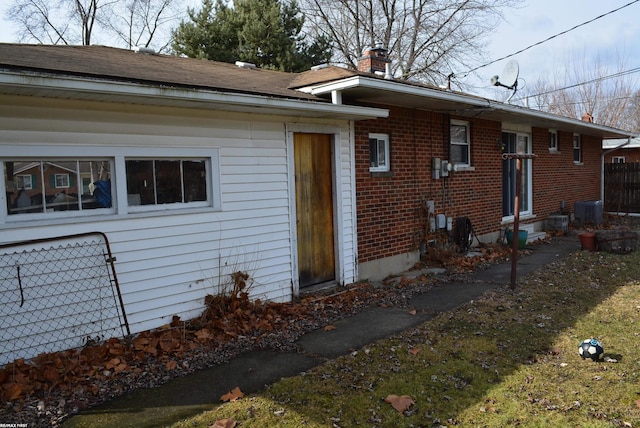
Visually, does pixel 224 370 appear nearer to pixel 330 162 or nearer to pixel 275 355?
pixel 275 355

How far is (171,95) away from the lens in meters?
4.96

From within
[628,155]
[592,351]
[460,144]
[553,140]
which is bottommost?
[592,351]

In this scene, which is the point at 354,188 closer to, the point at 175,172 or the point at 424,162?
the point at 424,162

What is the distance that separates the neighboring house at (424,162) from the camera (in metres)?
7.94

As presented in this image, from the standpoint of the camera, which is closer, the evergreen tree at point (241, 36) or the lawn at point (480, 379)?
the lawn at point (480, 379)

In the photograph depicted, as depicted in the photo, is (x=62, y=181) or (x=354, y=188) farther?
(x=354, y=188)

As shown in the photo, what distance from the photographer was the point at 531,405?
149 inches

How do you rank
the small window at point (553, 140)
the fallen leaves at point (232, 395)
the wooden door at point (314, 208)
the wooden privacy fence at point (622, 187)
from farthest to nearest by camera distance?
the wooden privacy fence at point (622, 187) < the small window at point (553, 140) < the wooden door at point (314, 208) < the fallen leaves at point (232, 395)

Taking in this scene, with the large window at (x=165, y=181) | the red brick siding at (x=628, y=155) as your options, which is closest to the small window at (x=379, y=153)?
the large window at (x=165, y=181)

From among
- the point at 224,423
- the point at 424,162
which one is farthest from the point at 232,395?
the point at 424,162

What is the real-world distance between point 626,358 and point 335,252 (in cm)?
421

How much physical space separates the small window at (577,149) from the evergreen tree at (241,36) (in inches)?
438

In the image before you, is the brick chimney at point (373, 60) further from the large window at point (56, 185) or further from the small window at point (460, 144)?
the large window at point (56, 185)

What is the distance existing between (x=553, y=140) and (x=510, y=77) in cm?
582
